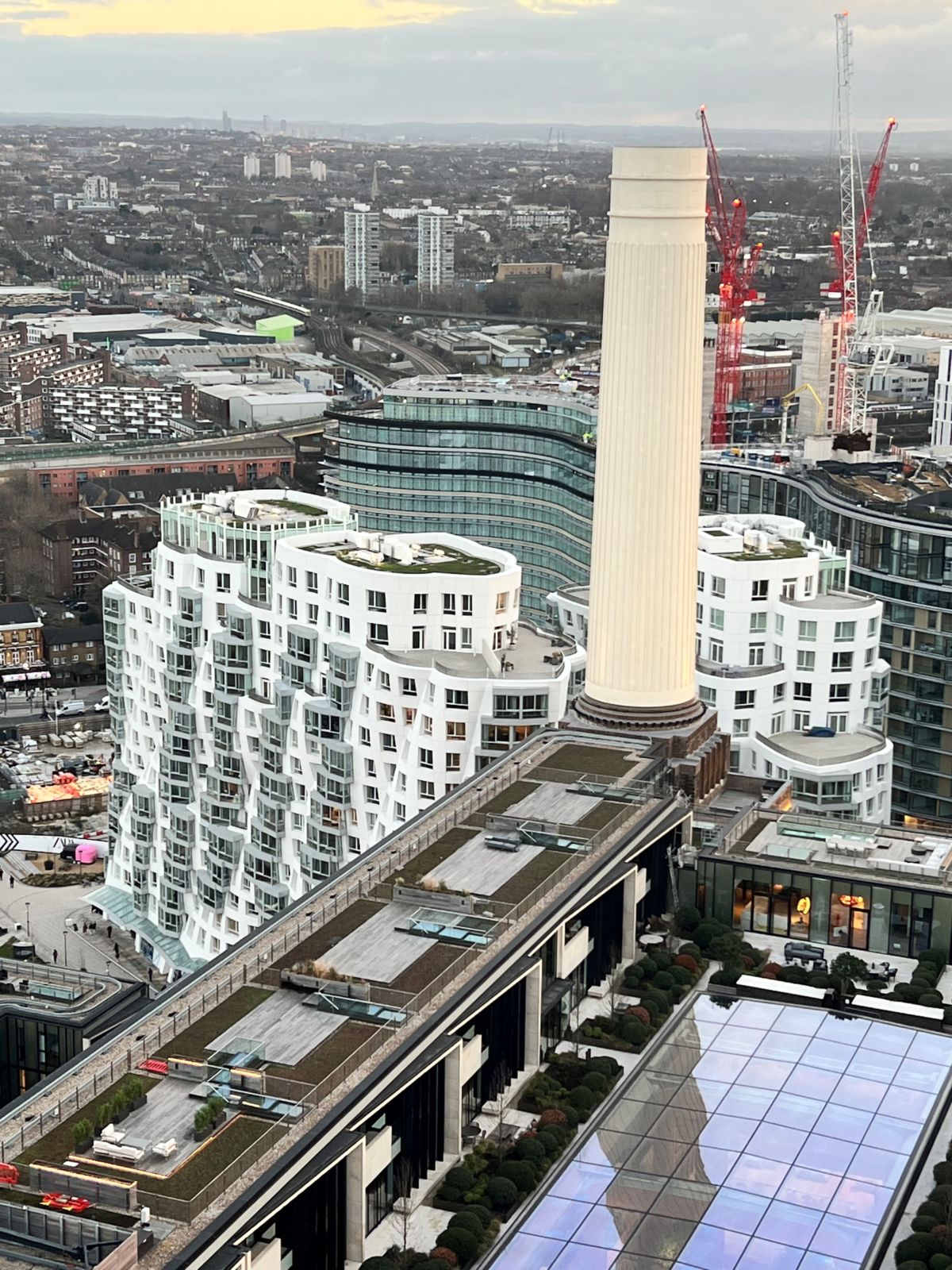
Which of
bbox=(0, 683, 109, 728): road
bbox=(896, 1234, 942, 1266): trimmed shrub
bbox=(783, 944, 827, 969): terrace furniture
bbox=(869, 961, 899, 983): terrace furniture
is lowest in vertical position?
bbox=(0, 683, 109, 728): road

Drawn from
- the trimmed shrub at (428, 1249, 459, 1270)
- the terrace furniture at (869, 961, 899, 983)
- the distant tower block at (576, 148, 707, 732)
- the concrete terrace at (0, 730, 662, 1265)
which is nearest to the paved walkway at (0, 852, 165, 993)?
the distant tower block at (576, 148, 707, 732)

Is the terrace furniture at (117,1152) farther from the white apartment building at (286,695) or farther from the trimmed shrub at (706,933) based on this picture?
the white apartment building at (286,695)

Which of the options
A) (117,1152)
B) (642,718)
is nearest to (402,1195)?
(117,1152)

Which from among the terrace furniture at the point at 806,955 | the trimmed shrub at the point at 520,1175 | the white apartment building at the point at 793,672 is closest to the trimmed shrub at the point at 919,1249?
the trimmed shrub at the point at 520,1175

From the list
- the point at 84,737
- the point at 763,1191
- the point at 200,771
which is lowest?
the point at 84,737

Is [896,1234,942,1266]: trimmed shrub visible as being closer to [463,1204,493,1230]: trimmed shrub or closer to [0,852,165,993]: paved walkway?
[463,1204,493,1230]: trimmed shrub

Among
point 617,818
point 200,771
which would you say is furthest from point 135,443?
point 617,818

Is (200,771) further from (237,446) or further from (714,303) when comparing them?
Result: (714,303)
